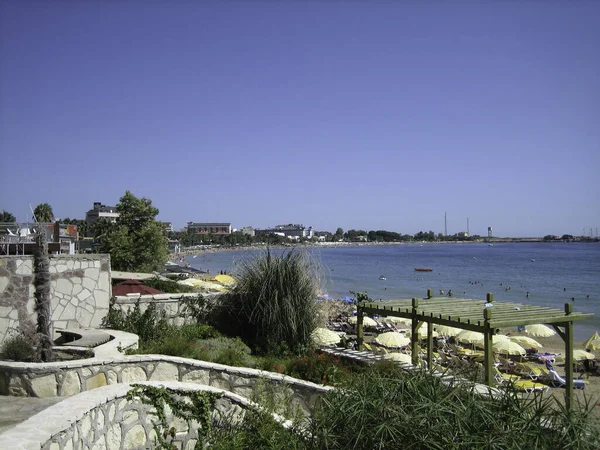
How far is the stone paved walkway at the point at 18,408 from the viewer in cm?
497

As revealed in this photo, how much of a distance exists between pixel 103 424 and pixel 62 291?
5.57m

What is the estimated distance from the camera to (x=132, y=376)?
5.95 meters

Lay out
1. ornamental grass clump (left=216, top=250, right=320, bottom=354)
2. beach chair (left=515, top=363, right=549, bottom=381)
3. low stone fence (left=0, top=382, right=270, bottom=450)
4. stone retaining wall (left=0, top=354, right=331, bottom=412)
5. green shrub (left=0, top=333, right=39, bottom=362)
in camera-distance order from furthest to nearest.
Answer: beach chair (left=515, top=363, right=549, bottom=381) < ornamental grass clump (left=216, top=250, right=320, bottom=354) < green shrub (left=0, top=333, right=39, bottom=362) < stone retaining wall (left=0, top=354, right=331, bottom=412) < low stone fence (left=0, top=382, right=270, bottom=450)

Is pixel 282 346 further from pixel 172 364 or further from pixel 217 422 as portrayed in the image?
pixel 217 422

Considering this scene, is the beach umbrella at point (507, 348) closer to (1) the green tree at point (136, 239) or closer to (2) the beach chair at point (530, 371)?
(2) the beach chair at point (530, 371)

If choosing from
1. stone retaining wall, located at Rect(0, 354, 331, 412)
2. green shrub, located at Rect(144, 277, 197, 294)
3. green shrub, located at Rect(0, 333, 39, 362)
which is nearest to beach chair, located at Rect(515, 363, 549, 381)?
green shrub, located at Rect(144, 277, 197, 294)

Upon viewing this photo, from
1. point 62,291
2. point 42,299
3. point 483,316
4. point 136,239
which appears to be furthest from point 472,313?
point 136,239

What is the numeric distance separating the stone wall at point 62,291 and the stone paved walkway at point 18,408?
3.22 m

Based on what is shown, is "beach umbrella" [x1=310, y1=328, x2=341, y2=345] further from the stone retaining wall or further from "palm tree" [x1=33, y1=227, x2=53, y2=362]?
"palm tree" [x1=33, y1=227, x2=53, y2=362]

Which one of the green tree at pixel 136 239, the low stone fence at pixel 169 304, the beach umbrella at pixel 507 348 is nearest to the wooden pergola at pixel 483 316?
the low stone fence at pixel 169 304

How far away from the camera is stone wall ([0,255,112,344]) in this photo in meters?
8.79

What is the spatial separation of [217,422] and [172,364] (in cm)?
130

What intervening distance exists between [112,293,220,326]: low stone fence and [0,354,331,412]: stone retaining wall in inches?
135

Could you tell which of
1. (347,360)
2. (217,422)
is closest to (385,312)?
(347,360)
